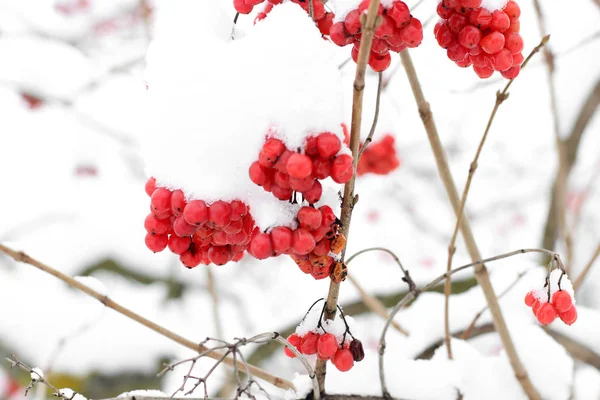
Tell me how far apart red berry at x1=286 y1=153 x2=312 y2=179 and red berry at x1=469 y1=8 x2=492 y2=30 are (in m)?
0.40

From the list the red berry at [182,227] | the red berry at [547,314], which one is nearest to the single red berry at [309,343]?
the red berry at [182,227]

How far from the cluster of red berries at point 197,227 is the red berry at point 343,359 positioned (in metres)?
0.23

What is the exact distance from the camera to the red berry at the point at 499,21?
834 millimetres

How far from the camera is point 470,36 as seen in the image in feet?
2.72

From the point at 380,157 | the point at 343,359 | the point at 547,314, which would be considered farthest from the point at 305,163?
→ the point at 380,157

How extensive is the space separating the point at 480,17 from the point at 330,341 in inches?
22.0

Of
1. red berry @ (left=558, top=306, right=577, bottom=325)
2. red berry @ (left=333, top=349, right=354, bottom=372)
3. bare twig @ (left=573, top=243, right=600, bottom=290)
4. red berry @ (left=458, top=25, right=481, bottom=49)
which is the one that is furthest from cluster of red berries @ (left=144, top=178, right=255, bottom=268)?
bare twig @ (left=573, top=243, right=600, bottom=290)

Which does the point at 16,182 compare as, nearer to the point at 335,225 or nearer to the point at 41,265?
the point at 41,265

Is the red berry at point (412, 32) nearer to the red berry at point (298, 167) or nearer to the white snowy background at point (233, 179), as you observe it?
the white snowy background at point (233, 179)

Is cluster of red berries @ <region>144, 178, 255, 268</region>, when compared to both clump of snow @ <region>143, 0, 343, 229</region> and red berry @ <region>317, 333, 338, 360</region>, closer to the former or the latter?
clump of snow @ <region>143, 0, 343, 229</region>

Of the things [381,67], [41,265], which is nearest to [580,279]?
[381,67]

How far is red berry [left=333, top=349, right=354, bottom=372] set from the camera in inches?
33.0

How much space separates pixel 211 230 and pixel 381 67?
1.19 ft

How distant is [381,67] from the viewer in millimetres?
823
